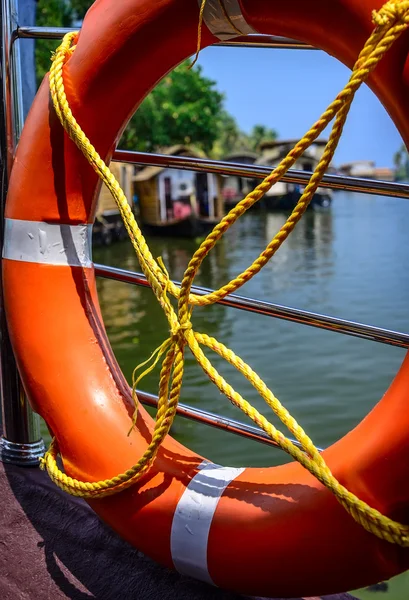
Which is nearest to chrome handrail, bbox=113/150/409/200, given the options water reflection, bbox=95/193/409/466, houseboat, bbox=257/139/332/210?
water reflection, bbox=95/193/409/466

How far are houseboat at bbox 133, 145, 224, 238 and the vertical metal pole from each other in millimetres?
12559

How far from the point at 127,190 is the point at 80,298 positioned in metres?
12.3

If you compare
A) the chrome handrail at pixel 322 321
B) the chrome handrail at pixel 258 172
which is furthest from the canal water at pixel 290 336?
the chrome handrail at pixel 258 172

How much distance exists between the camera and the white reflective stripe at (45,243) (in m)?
0.98

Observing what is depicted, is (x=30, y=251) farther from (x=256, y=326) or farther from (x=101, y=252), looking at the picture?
(x=101, y=252)

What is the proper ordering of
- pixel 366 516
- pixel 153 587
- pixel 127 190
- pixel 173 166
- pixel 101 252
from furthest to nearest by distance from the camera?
pixel 127 190, pixel 101 252, pixel 173 166, pixel 153 587, pixel 366 516

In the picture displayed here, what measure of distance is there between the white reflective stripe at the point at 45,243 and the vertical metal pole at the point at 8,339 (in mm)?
147

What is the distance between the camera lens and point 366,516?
738 mm

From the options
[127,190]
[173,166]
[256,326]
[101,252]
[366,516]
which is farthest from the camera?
[127,190]

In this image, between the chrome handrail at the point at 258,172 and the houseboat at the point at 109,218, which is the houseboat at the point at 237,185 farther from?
the chrome handrail at the point at 258,172

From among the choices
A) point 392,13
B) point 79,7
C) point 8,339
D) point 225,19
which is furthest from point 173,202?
point 392,13

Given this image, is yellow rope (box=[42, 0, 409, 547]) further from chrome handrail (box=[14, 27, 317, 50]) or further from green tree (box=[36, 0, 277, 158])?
green tree (box=[36, 0, 277, 158])

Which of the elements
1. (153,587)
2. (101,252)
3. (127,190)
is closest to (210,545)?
(153,587)

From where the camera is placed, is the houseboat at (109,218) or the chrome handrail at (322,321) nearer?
the chrome handrail at (322,321)
